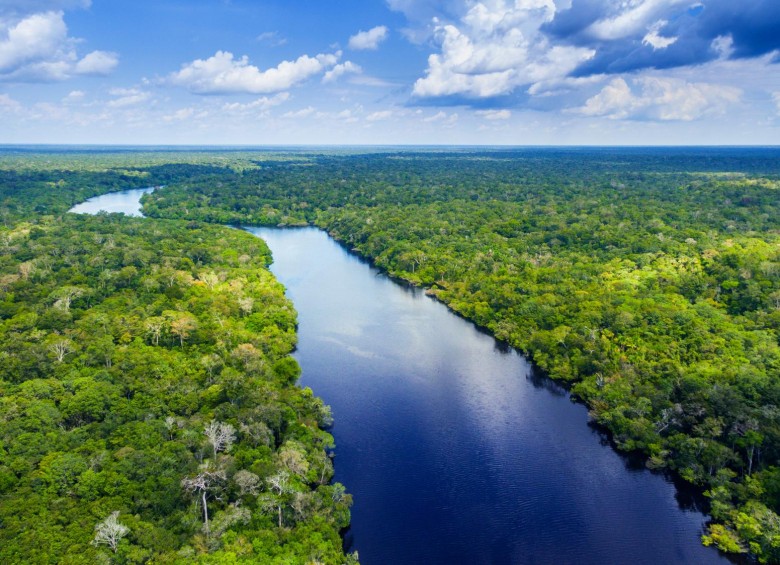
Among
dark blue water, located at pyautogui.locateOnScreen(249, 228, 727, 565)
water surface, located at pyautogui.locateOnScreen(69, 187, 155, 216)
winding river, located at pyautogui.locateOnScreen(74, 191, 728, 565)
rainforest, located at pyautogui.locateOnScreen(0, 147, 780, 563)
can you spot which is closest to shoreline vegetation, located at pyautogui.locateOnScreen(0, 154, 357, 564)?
rainforest, located at pyautogui.locateOnScreen(0, 147, 780, 563)

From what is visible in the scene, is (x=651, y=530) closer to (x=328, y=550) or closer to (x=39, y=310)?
(x=328, y=550)

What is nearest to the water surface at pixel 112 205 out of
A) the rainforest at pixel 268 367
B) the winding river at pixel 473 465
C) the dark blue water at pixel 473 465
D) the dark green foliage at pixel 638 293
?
the dark green foliage at pixel 638 293

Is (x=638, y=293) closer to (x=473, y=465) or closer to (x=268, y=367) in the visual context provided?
(x=473, y=465)

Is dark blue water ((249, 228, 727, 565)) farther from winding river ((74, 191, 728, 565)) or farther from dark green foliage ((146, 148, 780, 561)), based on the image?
dark green foliage ((146, 148, 780, 561))

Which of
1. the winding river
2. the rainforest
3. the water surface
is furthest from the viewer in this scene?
the water surface

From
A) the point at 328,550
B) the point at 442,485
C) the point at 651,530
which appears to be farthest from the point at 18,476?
the point at 651,530
